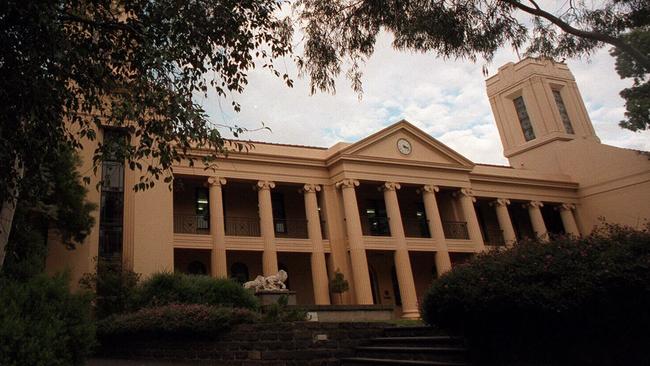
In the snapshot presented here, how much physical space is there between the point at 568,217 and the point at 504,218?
17.6 ft

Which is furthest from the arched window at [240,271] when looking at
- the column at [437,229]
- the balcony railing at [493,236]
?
the balcony railing at [493,236]

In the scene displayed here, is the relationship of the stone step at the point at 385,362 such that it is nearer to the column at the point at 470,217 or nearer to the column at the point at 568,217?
the column at the point at 470,217

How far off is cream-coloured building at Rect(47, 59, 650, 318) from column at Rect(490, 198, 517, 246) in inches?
3.0

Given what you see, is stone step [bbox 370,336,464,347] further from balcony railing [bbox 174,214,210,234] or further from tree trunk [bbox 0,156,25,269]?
balcony railing [bbox 174,214,210,234]

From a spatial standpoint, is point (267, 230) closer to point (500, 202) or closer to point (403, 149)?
point (403, 149)

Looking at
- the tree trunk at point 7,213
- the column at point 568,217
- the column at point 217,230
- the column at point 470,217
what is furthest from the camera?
the column at point 568,217

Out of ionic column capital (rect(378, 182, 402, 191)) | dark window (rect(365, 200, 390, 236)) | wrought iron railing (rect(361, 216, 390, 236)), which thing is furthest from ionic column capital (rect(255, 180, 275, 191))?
dark window (rect(365, 200, 390, 236))

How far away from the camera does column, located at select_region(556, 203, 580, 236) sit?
98.6 feet

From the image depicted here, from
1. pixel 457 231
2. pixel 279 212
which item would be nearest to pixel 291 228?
pixel 279 212

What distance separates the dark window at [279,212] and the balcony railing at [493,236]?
12.4m

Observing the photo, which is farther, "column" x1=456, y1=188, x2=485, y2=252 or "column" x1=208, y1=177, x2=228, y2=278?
"column" x1=456, y1=188, x2=485, y2=252

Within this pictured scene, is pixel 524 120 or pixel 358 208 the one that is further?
pixel 524 120

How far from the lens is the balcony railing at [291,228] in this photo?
24.5 meters

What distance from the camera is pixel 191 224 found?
22359 mm
